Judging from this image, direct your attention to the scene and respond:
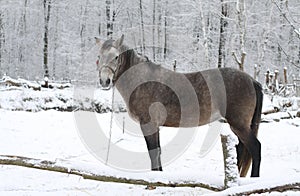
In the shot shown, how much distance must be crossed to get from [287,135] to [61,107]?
8447mm

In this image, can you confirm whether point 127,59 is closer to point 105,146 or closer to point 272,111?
point 105,146

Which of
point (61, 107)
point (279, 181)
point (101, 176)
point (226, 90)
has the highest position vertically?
point (226, 90)

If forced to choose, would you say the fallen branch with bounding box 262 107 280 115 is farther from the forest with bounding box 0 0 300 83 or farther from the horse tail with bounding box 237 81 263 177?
the horse tail with bounding box 237 81 263 177

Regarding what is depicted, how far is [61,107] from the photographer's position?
12.5 m

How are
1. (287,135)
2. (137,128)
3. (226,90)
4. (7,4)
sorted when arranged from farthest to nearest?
(7,4), (137,128), (287,135), (226,90)

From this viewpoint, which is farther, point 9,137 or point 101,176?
point 9,137

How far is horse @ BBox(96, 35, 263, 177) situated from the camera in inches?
165

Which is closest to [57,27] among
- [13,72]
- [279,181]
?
[13,72]

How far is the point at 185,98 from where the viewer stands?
172 inches

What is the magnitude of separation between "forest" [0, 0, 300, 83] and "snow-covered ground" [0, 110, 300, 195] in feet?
19.2

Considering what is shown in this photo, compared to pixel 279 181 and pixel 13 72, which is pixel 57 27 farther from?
pixel 279 181

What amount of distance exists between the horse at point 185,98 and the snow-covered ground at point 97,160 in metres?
0.61

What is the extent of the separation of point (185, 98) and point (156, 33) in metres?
22.9

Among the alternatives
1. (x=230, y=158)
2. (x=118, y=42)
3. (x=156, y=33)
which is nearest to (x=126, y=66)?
(x=118, y=42)
